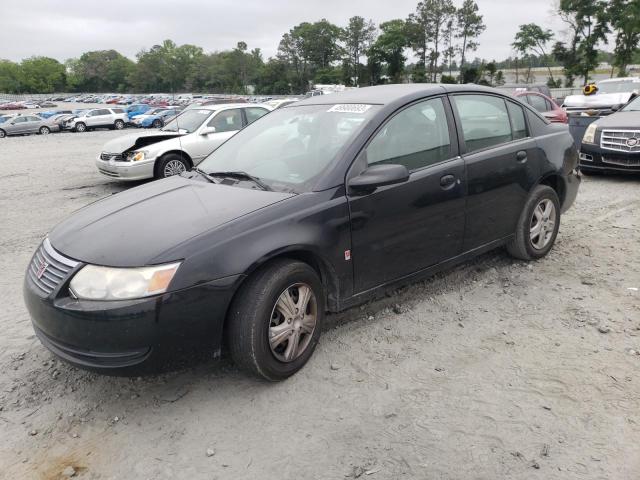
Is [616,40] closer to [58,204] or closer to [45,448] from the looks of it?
[58,204]

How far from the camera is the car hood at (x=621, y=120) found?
8133mm

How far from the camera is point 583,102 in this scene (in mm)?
14961

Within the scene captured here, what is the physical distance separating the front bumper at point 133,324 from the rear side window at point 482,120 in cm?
228

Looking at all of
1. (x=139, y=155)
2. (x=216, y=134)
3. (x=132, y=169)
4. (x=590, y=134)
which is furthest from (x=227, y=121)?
(x=590, y=134)

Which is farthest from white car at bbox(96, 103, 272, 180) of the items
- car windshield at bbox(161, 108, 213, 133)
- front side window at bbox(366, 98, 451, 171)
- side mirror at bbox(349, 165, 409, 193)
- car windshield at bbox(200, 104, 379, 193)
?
side mirror at bbox(349, 165, 409, 193)

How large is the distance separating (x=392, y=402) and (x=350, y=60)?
105m

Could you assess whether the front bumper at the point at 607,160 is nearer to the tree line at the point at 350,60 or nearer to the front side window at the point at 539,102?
the front side window at the point at 539,102

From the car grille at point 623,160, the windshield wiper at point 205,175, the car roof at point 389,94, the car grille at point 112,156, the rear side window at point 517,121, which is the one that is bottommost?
the car grille at point 623,160

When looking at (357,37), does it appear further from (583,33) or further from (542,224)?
(542,224)

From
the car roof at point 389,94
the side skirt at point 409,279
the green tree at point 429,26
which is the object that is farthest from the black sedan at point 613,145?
the green tree at point 429,26

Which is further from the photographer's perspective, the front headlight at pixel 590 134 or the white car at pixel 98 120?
the white car at pixel 98 120

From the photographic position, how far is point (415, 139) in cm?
362

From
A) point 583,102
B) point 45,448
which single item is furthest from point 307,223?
point 583,102

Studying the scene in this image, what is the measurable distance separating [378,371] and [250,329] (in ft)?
2.90
